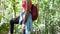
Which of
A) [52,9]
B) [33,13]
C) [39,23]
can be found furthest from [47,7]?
[33,13]

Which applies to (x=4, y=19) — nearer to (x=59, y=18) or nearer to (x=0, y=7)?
(x=0, y=7)

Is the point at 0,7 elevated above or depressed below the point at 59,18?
above

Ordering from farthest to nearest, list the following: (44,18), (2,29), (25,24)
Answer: (44,18)
(2,29)
(25,24)

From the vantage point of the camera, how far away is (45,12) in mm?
1913

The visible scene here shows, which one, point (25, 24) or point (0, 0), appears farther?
point (0, 0)

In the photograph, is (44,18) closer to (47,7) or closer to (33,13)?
(47,7)

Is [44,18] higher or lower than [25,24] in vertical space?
lower

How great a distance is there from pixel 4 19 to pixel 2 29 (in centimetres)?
13

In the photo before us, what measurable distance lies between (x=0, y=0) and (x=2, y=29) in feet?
1.28

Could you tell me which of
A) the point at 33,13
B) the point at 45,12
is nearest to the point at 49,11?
the point at 45,12

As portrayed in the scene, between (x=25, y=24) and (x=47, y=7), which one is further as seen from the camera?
(x=47, y=7)

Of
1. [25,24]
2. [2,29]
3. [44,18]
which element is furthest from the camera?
[44,18]

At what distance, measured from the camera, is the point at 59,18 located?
1963 millimetres

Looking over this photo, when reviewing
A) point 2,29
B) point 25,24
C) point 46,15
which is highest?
point 25,24
